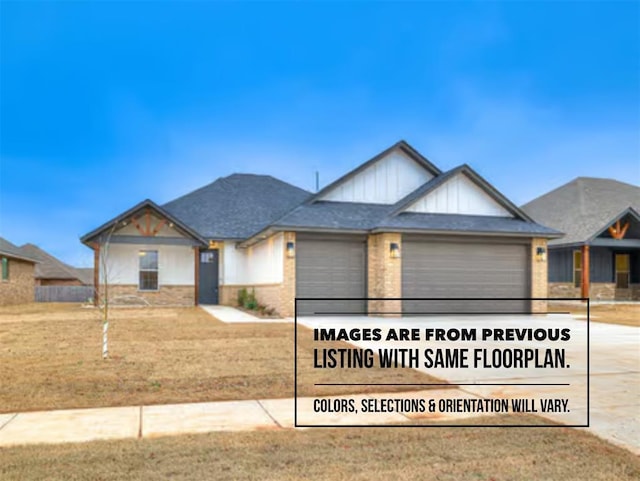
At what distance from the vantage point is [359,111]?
29.2 metres

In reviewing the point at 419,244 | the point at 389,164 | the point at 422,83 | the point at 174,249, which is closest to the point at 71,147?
the point at 174,249

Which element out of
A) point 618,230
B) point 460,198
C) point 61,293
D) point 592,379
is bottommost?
point 61,293

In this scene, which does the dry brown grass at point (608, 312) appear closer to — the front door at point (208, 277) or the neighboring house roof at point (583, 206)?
the neighboring house roof at point (583, 206)

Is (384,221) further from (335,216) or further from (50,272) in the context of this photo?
(50,272)

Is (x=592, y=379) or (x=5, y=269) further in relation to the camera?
(x=5, y=269)

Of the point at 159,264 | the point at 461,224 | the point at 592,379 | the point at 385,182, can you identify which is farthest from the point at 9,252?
the point at 592,379

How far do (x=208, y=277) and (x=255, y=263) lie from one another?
12.8ft

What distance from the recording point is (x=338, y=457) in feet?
13.8

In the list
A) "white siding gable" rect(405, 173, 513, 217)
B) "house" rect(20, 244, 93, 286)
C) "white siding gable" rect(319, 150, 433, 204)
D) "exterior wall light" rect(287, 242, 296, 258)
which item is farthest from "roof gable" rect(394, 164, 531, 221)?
"house" rect(20, 244, 93, 286)

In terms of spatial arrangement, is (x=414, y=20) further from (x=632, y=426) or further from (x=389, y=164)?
(x=632, y=426)

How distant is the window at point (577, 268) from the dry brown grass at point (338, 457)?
979 inches

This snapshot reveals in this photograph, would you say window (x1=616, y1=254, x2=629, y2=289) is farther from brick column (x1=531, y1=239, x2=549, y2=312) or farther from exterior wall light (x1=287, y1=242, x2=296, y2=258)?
exterior wall light (x1=287, y1=242, x2=296, y2=258)

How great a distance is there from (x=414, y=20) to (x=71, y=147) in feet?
86.2

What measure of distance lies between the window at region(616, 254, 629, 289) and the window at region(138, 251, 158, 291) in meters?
23.1
